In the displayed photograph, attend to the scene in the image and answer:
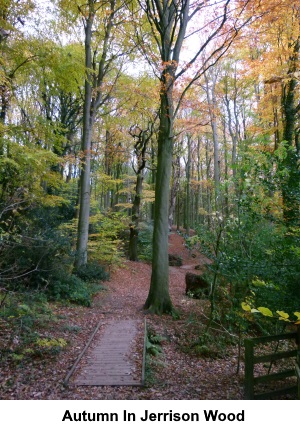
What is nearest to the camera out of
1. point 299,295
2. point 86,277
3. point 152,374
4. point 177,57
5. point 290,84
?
point 299,295

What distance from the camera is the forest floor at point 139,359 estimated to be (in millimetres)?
4203

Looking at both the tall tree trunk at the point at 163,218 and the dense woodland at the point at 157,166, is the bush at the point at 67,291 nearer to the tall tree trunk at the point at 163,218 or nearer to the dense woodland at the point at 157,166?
the dense woodland at the point at 157,166

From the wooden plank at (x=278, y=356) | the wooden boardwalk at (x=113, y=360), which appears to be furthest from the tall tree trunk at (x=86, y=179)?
the wooden plank at (x=278, y=356)

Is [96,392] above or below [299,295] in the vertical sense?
below

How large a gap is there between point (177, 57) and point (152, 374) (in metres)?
8.55

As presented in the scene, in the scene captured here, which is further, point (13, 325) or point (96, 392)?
point (13, 325)

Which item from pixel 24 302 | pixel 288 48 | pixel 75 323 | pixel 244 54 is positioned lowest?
pixel 75 323

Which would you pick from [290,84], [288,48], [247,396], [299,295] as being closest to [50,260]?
[247,396]

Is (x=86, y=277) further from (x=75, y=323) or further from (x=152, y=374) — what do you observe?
(x=152, y=374)

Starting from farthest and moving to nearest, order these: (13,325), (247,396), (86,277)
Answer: (86,277)
(13,325)
(247,396)

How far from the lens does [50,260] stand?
891cm

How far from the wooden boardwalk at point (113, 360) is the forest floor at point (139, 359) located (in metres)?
0.16

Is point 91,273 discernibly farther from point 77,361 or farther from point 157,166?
point 77,361

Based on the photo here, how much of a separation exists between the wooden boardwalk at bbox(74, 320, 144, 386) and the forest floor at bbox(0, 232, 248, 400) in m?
0.16
